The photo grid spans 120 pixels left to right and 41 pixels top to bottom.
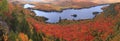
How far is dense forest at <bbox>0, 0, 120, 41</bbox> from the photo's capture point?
81.7ft

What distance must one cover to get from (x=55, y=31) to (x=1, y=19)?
132 inches

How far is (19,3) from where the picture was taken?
83.2 feet

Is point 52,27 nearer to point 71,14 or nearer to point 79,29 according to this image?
point 71,14

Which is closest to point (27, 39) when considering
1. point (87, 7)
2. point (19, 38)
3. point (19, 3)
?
point (19, 38)

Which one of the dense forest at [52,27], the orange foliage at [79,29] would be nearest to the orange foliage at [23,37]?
the dense forest at [52,27]

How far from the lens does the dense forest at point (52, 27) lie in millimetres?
24891

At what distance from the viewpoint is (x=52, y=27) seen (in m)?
25.7

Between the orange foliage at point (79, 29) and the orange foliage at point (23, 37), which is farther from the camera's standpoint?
the orange foliage at point (79, 29)

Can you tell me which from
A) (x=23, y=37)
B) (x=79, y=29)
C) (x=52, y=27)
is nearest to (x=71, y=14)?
(x=79, y=29)

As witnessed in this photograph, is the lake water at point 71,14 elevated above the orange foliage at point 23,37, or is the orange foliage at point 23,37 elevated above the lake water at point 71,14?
the lake water at point 71,14

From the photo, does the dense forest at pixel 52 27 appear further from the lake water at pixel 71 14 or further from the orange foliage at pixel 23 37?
the lake water at pixel 71 14

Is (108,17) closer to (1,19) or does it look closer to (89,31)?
(89,31)

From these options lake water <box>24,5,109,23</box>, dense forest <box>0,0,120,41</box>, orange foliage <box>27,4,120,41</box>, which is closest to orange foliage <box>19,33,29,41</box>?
dense forest <box>0,0,120,41</box>

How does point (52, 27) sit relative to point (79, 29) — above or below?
above
